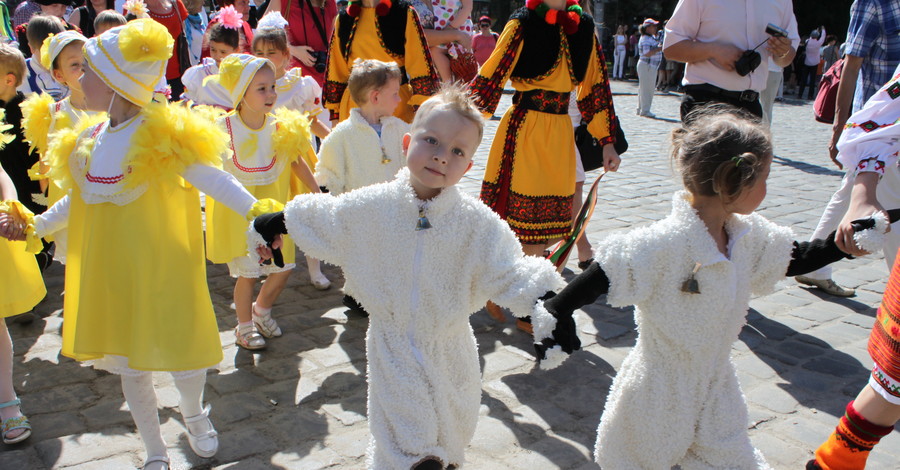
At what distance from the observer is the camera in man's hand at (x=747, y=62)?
16.2 feet

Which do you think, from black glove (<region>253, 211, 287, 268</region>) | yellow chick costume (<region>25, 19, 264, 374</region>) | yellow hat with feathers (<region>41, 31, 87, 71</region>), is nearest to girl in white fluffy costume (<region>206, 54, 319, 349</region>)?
yellow hat with feathers (<region>41, 31, 87, 71</region>)

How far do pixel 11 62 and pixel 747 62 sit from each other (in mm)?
4344

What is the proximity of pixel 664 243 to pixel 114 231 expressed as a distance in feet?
6.86

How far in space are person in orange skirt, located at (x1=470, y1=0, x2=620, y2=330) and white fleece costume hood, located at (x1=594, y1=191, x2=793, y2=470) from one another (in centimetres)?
218

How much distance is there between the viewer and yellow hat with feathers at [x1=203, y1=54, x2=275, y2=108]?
4.29 m

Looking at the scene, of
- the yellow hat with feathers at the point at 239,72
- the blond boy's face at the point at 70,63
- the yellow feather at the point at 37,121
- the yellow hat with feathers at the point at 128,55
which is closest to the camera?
the yellow hat with feathers at the point at 128,55

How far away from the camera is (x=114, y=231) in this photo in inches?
119

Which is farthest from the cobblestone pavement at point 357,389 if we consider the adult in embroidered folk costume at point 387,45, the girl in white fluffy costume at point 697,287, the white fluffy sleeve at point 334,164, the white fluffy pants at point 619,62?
the white fluffy pants at point 619,62

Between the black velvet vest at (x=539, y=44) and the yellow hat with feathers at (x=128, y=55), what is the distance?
2235mm

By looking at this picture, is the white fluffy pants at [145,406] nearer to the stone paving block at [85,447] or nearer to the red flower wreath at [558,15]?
the stone paving block at [85,447]

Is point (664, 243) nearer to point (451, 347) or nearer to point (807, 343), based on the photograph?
point (451, 347)

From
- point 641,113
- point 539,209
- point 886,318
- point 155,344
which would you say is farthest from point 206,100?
point 641,113

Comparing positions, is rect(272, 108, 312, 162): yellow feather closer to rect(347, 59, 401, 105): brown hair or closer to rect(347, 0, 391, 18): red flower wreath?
rect(347, 59, 401, 105): brown hair

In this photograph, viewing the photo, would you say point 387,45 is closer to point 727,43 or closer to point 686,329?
point 727,43
